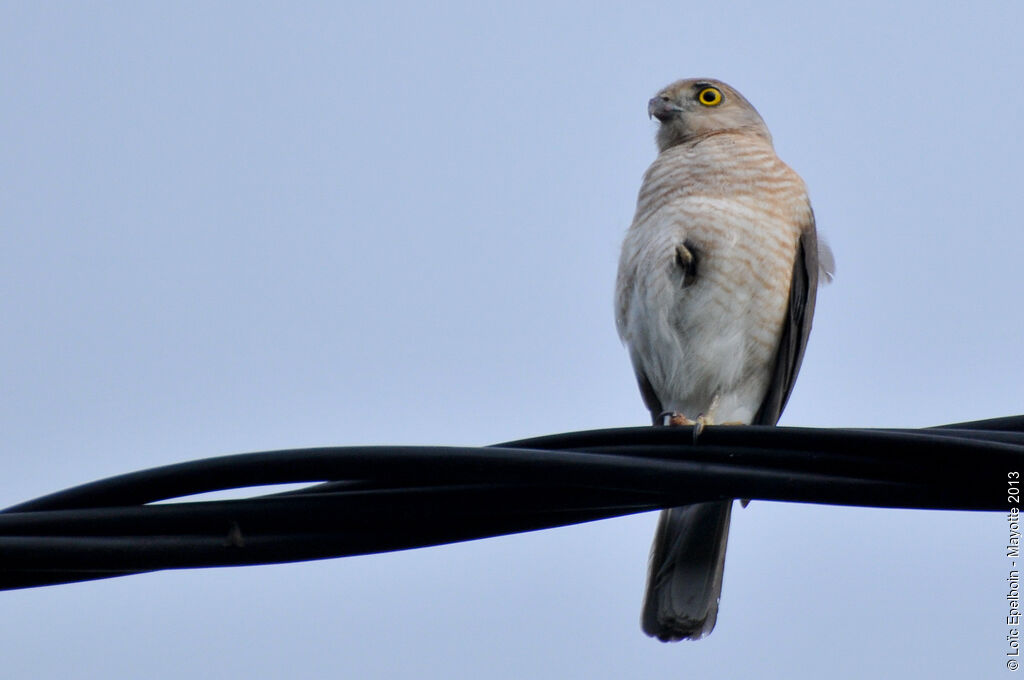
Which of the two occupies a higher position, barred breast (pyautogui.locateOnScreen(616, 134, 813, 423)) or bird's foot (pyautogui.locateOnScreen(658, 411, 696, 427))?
barred breast (pyautogui.locateOnScreen(616, 134, 813, 423))

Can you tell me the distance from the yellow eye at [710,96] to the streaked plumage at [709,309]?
97 centimetres

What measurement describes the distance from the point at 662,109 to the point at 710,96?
0.30 meters

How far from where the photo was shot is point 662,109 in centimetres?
743

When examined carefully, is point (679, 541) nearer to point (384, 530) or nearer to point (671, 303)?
point (671, 303)

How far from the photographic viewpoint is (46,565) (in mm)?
2582

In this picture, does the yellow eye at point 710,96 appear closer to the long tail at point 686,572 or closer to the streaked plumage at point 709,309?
the streaked plumage at point 709,309

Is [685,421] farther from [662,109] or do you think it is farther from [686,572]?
[662,109]

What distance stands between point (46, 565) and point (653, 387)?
161 inches

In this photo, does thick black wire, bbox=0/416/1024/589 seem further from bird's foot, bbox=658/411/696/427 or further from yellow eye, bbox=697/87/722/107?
yellow eye, bbox=697/87/722/107

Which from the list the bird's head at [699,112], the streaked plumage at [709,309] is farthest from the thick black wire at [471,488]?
the bird's head at [699,112]

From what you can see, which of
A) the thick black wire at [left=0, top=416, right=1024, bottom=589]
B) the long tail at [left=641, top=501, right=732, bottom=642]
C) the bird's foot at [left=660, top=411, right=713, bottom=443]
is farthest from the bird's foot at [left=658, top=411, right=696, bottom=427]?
the thick black wire at [left=0, top=416, right=1024, bottom=589]

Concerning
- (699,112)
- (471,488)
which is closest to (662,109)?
(699,112)

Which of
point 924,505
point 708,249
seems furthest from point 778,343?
point 924,505

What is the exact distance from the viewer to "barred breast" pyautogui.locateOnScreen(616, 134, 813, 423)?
5.72 m
